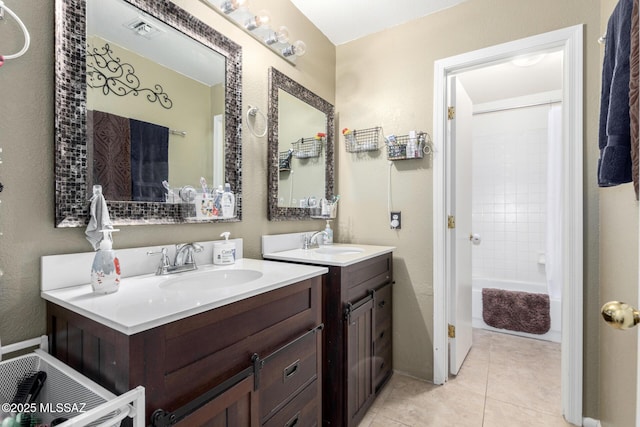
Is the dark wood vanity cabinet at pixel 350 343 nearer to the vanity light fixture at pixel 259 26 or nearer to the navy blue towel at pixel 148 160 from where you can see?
the navy blue towel at pixel 148 160

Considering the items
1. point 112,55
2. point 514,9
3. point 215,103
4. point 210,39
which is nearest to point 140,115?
point 112,55

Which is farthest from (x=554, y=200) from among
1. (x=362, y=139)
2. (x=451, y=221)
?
(x=362, y=139)

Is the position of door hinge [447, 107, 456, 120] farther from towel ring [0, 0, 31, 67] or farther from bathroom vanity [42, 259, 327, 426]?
towel ring [0, 0, 31, 67]

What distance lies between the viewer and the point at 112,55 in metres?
1.12

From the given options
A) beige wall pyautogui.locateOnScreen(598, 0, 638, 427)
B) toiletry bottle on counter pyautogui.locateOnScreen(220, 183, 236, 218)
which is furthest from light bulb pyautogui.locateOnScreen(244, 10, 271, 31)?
beige wall pyautogui.locateOnScreen(598, 0, 638, 427)

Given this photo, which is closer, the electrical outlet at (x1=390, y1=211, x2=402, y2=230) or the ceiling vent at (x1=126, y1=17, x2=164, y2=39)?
the ceiling vent at (x1=126, y1=17, x2=164, y2=39)

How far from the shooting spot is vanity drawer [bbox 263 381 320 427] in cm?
110

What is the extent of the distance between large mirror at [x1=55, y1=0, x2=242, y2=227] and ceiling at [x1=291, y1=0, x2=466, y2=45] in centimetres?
79

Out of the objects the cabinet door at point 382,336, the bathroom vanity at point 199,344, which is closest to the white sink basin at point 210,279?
the bathroom vanity at point 199,344

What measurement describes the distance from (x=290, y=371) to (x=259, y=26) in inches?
66.3

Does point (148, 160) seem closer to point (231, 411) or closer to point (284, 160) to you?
point (284, 160)

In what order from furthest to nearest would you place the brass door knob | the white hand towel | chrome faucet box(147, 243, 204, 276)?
chrome faucet box(147, 243, 204, 276) < the white hand towel < the brass door knob

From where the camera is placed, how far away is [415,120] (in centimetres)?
212

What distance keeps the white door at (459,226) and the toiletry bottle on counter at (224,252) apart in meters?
1.40
